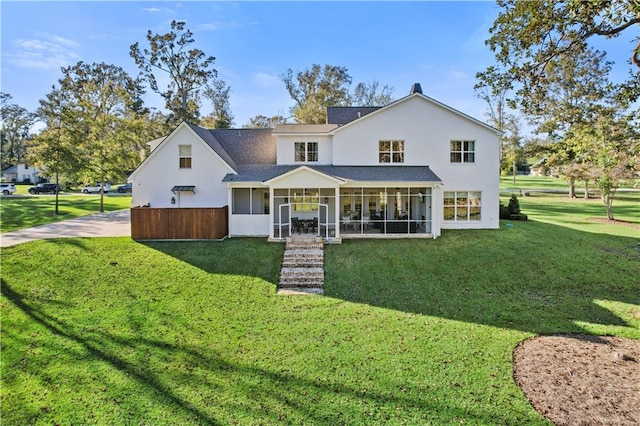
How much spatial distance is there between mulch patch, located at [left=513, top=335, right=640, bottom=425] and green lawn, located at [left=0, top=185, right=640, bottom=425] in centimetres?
41

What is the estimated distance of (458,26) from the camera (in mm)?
14875

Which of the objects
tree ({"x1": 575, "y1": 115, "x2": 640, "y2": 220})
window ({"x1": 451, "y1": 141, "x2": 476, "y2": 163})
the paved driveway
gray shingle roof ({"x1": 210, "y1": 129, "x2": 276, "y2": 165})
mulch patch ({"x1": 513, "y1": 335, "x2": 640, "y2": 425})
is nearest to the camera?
mulch patch ({"x1": 513, "y1": 335, "x2": 640, "y2": 425})

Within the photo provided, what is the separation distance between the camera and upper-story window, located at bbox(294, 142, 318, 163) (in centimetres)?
2221

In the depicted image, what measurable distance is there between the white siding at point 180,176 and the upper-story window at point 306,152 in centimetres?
456

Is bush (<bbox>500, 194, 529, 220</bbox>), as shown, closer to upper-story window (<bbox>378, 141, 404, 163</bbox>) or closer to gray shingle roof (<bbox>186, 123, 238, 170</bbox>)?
upper-story window (<bbox>378, 141, 404, 163</bbox>)

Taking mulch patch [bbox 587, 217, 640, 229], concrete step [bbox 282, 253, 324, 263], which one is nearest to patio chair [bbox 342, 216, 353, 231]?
concrete step [bbox 282, 253, 324, 263]

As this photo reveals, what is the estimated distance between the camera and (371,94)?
169 ft

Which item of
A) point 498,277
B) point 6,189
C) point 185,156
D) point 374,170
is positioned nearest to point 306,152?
point 374,170

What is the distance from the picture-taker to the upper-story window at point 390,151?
847 inches

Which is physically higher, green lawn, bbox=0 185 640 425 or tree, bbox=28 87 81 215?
tree, bbox=28 87 81 215

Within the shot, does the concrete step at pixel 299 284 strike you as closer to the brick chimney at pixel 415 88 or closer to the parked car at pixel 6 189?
the brick chimney at pixel 415 88

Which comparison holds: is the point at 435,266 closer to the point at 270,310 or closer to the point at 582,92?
the point at 270,310

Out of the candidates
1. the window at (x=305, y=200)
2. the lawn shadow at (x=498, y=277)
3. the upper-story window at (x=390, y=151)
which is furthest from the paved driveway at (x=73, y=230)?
the upper-story window at (x=390, y=151)

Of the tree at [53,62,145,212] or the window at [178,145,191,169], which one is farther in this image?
the tree at [53,62,145,212]
